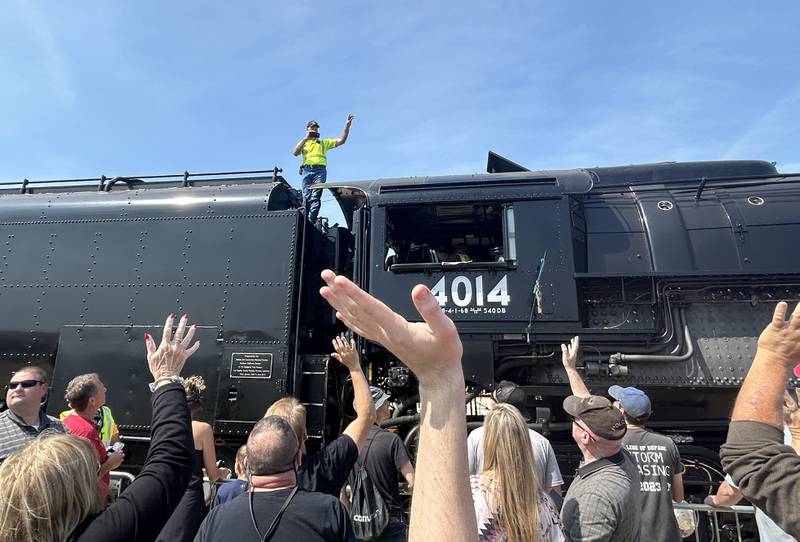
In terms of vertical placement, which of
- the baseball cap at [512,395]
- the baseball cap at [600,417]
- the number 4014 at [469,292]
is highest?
the number 4014 at [469,292]

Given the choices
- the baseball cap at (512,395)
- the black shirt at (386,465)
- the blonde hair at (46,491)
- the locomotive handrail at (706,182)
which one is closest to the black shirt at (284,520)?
the blonde hair at (46,491)

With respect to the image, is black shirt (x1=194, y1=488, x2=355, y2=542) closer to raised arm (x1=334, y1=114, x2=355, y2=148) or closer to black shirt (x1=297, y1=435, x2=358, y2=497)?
black shirt (x1=297, y1=435, x2=358, y2=497)

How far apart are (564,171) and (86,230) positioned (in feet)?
17.8

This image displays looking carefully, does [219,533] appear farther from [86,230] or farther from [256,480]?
Result: [86,230]

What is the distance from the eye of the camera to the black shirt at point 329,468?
2.39 m

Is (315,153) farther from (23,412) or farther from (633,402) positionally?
(633,402)

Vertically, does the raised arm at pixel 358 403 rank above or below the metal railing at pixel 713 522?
above

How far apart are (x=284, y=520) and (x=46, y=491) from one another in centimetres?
72

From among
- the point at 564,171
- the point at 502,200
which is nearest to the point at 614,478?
the point at 502,200

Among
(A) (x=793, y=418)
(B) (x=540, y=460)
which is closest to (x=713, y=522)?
(B) (x=540, y=460)

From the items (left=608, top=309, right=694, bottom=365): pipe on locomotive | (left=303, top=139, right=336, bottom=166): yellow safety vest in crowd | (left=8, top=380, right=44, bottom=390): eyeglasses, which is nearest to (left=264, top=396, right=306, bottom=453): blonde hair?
(left=8, top=380, right=44, bottom=390): eyeglasses

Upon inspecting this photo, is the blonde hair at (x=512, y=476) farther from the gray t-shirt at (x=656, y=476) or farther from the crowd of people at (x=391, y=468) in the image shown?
the gray t-shirt at (x=656, y=476)

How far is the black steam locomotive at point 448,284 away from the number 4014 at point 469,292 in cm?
1

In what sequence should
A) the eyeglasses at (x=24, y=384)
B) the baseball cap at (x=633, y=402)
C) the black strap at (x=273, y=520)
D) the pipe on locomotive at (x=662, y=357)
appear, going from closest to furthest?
1. the black strap at (x=273, y=520)
2. the eyeglasses at (x=24, y=384)
3. the baseball cap at (x=633, y=402)
4. the pipe on locomotive at (x=662, y=357)
